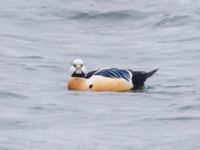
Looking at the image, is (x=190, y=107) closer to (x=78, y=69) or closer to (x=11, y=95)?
(x=78, y=69)

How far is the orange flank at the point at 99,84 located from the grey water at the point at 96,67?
0.49ft

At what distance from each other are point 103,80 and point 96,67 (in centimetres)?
293

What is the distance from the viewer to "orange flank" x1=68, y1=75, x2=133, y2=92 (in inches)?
683

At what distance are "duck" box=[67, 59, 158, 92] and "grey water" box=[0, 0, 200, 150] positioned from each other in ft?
0.53

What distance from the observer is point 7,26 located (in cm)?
2553

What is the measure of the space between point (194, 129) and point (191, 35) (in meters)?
9.86

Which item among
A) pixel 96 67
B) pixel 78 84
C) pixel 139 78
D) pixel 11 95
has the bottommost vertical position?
pixel 11 95

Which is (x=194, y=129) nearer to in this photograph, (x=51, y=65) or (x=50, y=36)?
(x=51, y=65)

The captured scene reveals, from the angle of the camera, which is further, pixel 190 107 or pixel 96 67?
pixel 96 67

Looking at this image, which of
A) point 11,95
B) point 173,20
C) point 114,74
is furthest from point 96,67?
point 173,20

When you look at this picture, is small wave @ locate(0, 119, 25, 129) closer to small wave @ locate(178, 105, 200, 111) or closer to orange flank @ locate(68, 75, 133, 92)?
small wave @ locate(178, 105, 200, 111)

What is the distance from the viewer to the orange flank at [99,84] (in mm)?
17359

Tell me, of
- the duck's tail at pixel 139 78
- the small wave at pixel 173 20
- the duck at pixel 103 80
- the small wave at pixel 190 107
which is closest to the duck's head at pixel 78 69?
the duck at pixel 103 80

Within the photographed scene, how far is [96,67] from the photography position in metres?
20.3
